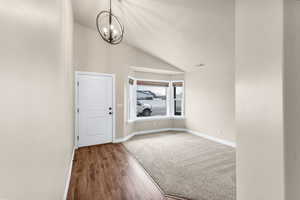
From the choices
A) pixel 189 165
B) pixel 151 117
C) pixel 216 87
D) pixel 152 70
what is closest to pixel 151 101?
pixel 151 117

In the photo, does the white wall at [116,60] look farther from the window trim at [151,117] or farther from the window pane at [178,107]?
the window pane at [178,107]

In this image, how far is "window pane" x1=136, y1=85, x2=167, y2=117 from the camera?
5008 mm

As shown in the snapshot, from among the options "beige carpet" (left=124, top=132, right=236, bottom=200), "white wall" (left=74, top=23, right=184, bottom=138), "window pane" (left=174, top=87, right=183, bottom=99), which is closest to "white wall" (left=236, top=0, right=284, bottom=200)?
"beige carpet" (left=124, top=132, right=236, bottom=200)

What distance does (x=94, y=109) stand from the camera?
373cm

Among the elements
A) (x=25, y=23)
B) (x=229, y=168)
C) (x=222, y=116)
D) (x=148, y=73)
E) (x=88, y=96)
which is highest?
(x=148, y=73)

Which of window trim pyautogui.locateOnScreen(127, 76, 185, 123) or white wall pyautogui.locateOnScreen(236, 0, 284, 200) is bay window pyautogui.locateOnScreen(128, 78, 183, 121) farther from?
white wall pyautogui.locateOnScreen(236, 0, 284, 200)

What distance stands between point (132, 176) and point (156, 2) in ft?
10.1

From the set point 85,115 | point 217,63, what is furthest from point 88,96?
point 217,63

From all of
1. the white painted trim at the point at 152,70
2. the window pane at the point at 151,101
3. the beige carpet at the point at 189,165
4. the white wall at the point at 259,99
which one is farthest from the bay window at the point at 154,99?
the white wall at the point at 259,99

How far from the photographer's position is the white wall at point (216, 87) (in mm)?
2426

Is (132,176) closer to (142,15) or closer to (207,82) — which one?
(142,15)

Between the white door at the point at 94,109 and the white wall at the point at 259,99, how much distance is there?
3357 mm

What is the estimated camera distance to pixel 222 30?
250cm
